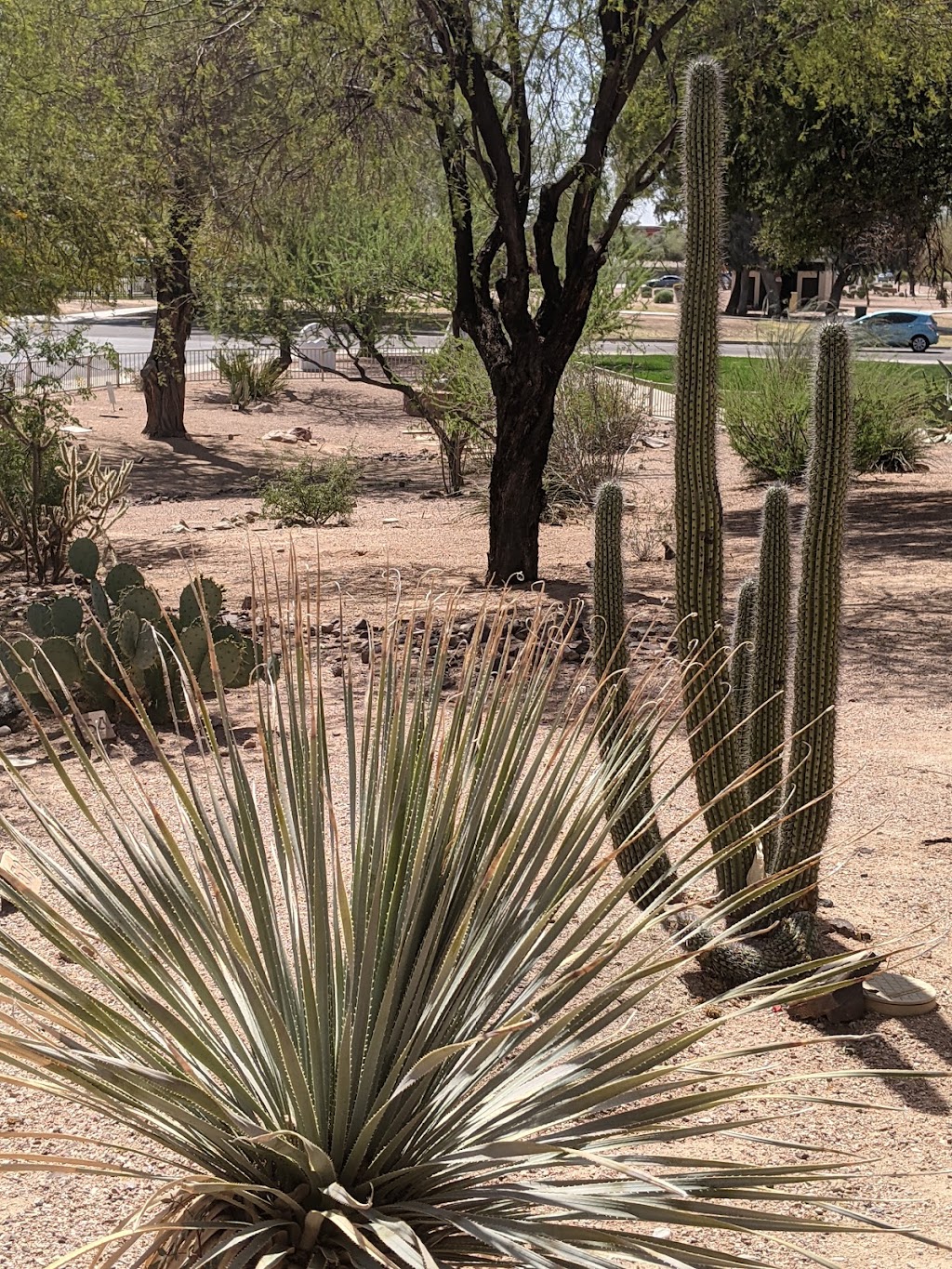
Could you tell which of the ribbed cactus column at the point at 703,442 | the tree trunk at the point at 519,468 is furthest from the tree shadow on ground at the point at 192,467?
the ribbed cactus column at the point at 703,442

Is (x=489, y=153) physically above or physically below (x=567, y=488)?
above

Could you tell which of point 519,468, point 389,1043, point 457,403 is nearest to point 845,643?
point 519,468

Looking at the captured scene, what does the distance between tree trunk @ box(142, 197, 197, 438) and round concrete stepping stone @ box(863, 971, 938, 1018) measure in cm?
1455

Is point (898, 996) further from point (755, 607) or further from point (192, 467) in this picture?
point (192, 467)

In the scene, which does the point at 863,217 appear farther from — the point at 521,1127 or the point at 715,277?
the point at 521,1127

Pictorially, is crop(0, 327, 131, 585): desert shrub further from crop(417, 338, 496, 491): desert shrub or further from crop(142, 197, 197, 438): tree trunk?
crop(142, 197, 197, 438): tree trunk

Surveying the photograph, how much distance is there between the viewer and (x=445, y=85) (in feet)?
31.3

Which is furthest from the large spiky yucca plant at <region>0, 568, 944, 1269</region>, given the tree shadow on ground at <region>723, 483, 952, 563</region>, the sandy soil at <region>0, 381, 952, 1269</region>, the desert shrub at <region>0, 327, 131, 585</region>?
the tree shadow on ground at <region>723, 483, 952, 563</region>

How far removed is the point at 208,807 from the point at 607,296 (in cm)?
1136

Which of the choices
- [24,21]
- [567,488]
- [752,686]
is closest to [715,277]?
[752,686]

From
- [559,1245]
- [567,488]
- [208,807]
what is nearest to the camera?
[559,1245]

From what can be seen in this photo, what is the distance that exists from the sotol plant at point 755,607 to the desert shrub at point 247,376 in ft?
78.3

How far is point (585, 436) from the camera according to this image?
583 inches

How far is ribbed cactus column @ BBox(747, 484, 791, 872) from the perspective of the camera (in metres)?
4.48
